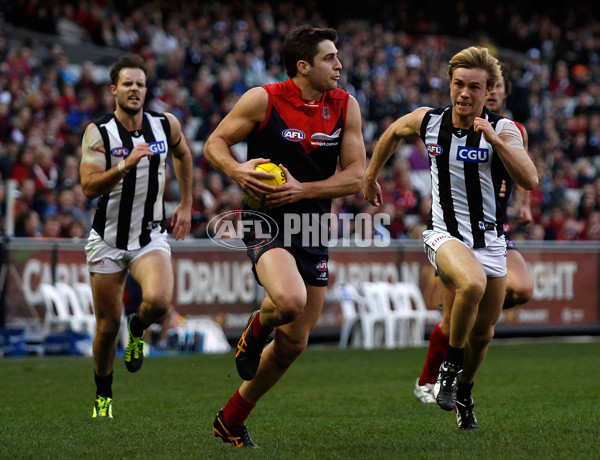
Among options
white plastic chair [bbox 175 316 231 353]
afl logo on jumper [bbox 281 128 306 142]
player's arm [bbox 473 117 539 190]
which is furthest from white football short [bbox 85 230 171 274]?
white plastic chair [bbox 175 316 231 353]

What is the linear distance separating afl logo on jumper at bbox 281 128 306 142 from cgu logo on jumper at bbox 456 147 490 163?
1245 millimetres

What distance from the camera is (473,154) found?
7035 mm

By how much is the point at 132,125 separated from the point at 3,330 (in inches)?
259

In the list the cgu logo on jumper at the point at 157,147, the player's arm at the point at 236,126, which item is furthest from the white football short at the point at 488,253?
the cgu logo on jumper at the point at 157,147

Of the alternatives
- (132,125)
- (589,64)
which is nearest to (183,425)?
(132,125)

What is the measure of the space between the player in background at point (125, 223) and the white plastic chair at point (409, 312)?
8582 mm

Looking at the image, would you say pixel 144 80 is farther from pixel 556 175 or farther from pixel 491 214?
pixel 556 175

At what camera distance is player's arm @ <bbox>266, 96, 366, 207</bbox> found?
237 inches

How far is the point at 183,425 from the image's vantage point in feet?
24.0

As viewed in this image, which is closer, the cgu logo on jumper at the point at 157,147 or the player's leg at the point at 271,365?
the player's leg at the point at 271,365

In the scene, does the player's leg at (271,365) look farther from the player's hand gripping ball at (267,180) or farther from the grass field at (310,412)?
the player's hand gripping ball at (267,180)

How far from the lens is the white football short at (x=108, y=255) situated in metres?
7.96

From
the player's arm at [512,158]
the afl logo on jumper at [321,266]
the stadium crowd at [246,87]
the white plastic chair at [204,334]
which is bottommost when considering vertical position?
the white plastic chair at [204,334]

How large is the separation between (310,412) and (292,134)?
8.76ft
